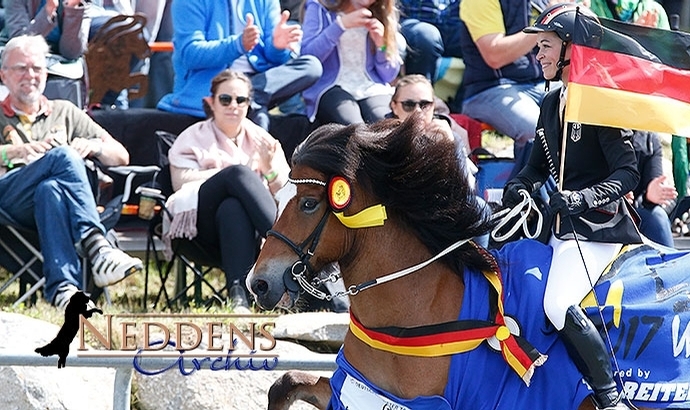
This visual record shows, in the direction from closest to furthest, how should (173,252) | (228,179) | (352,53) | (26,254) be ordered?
(228,179) → (26,254) → (173,252) → (352,53)

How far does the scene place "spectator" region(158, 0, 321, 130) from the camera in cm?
854

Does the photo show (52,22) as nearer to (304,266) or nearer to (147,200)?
(147,200)

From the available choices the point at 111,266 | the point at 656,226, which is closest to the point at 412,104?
the point at 656,226

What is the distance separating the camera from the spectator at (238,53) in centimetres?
854

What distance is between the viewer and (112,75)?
9.53 m

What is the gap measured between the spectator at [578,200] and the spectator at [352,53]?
9.77 feet

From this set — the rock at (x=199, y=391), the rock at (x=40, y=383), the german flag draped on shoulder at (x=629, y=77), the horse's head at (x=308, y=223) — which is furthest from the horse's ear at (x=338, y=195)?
the rock at (x=40, y=383)

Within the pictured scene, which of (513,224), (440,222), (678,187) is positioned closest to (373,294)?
(440,222)

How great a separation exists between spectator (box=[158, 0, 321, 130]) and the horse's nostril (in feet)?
12.0

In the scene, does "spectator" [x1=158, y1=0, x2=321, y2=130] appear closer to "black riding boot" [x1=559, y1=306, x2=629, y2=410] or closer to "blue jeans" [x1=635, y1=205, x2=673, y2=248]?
"blue jeans" [x1=635, y1=205, x2=673, y2=248]

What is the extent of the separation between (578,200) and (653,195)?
288 centimetres

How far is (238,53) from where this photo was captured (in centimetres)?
852

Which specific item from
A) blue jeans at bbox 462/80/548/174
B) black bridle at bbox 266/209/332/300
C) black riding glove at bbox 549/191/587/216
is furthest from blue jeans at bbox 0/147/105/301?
black riding glove at bbox 549/191/587/216

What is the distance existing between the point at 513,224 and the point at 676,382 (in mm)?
1022
